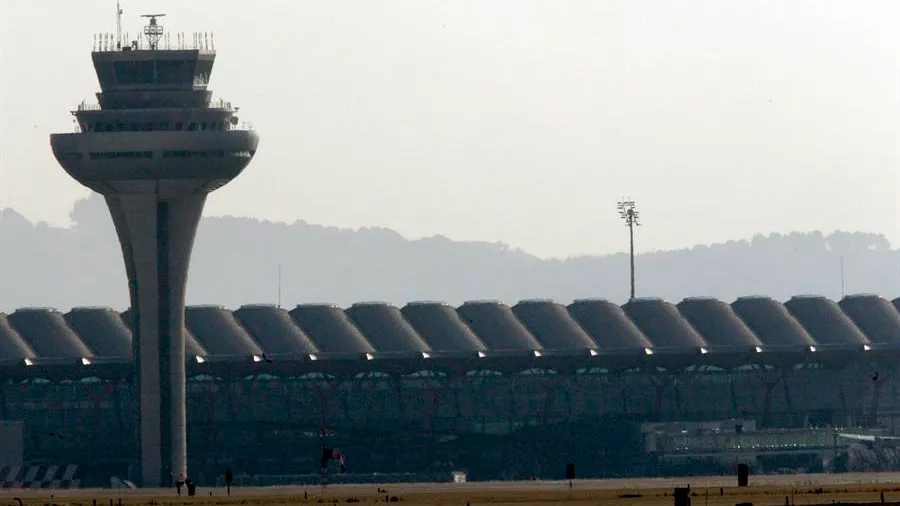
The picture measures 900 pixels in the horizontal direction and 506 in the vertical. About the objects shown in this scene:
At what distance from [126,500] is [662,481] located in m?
41.3

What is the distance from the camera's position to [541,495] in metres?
147

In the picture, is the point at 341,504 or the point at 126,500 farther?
the point at 126,500

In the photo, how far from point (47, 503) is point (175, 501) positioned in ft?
30.5

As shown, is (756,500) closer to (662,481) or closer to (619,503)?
(619,503)

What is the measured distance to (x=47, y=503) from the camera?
142 meters

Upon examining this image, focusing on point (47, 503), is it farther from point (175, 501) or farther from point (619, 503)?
point (619, 503)

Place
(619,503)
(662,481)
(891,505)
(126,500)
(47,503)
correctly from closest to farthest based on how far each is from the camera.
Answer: (891,505), (619,503), (47,503), (126,500), (662,481)

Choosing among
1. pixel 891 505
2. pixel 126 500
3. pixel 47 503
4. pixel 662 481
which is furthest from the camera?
pixel 662 481

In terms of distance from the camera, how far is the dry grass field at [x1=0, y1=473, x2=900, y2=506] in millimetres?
135500

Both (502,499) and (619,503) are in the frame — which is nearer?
(619,503)

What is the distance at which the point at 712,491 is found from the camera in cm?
14388

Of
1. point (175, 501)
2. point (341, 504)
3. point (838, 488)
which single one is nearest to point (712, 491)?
point (838, 488)

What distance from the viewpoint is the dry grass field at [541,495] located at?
5335 inches

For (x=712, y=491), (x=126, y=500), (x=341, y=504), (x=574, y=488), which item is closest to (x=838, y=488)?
(x=712, y=491)
